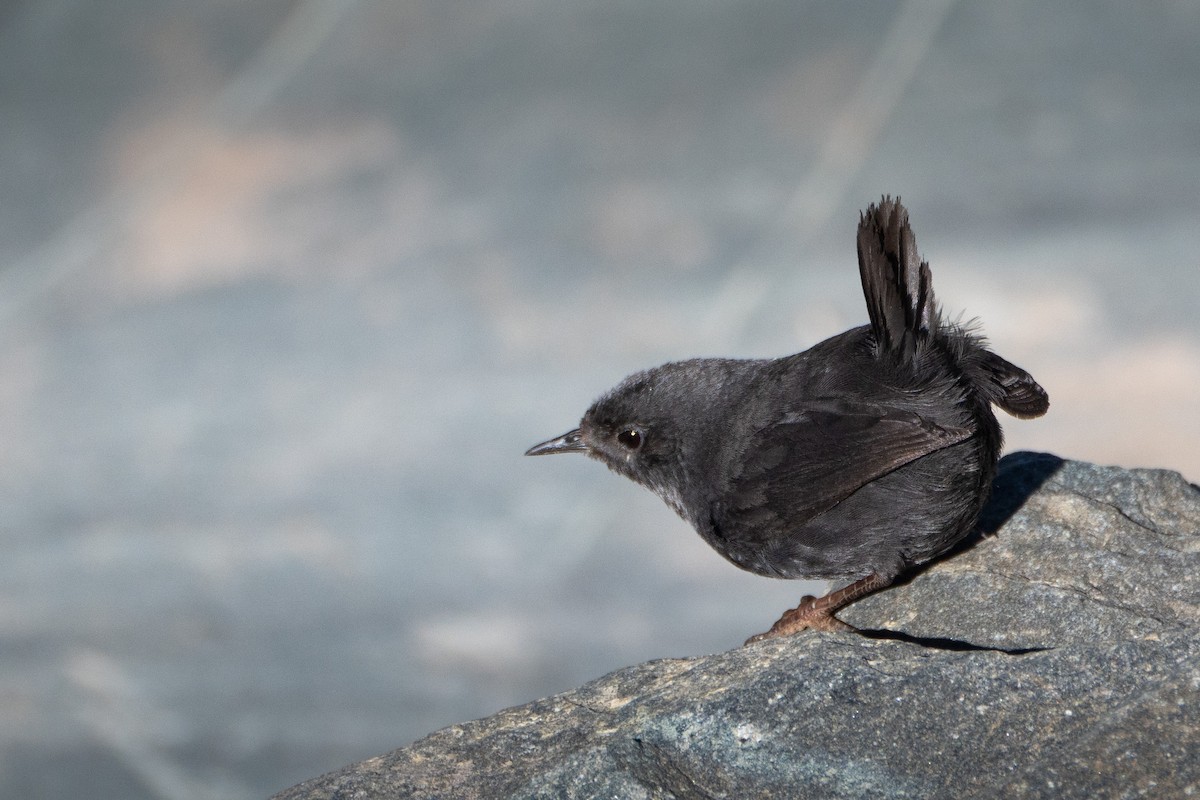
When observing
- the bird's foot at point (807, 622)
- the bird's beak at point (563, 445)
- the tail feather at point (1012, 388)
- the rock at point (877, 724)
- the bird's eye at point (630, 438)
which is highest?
the bird's beak at point (563, 445)

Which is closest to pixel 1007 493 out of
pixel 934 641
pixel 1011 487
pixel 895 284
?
pixel 1011 487

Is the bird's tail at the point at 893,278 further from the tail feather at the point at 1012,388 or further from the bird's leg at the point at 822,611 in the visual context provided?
the bird's leg at the point at 822,611

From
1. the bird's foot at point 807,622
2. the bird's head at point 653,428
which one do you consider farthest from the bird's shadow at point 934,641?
the bird's head at point 653,428

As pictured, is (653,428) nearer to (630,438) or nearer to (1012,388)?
(630,438)

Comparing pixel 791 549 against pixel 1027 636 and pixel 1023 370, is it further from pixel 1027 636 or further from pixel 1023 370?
pixel 1023 370

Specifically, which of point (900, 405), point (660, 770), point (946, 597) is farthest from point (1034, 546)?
point (660, 770)
